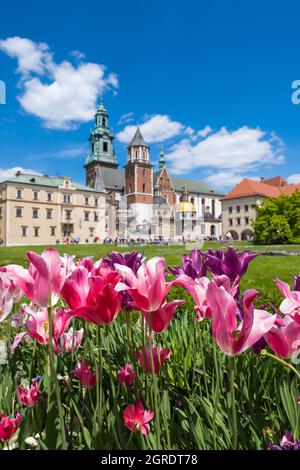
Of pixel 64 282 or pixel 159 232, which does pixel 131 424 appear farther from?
pixel 159 232

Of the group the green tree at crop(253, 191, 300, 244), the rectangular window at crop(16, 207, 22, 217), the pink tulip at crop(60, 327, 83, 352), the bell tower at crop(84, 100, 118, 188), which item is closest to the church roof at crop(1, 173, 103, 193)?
the rectangular window at crop(16, 207, 22, 217)

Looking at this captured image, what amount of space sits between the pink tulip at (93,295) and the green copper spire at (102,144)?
8786 centimetres

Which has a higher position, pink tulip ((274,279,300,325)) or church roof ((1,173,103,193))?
church roof ((1,173,103,193))

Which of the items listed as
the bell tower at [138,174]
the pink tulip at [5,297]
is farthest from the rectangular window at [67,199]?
the pink tulip at [5,297]

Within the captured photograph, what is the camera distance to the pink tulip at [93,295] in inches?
43.6

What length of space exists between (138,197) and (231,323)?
72.7m

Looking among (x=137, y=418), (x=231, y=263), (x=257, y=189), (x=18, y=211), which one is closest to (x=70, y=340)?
(x=137, y=418)

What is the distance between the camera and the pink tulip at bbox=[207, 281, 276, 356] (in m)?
0.96

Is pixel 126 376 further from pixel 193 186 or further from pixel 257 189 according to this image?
pixel 193 186

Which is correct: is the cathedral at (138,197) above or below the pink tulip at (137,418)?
above

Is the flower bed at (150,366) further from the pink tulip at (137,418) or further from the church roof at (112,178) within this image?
the church roof at (112,178)

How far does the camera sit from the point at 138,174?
73.7m

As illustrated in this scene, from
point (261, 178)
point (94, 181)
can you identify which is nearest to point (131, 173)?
point (94, 181)

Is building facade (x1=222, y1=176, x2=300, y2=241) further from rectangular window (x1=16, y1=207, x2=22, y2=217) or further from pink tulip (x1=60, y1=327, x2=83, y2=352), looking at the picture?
pink tulip (x1=60, y1=327, x2=83, y2=352)
